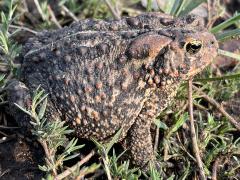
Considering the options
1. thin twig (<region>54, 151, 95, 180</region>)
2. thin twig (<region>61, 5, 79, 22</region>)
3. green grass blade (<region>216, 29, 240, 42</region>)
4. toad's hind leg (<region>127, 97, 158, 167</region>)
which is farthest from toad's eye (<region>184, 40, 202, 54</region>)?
thin twig (<region>61, 5, 79, 22</region>)

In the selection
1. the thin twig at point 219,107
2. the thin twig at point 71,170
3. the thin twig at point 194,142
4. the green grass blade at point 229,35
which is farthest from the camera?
the green grass blade at point 229,35

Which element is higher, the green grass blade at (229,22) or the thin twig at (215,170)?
the green grass blade at (229,22)

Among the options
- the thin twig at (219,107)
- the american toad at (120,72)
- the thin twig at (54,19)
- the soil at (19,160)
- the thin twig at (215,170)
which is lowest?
the thin twig at (215,170)

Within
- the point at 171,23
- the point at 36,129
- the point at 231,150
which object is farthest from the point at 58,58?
the point at 231,150

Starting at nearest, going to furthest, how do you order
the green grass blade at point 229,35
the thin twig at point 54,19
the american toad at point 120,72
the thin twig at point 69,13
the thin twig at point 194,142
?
1. the american toad at point 120,72
2. the thin twig at point 194,142
3. the green grass blade at point 229,35
4. the thin twig at point 54,19
5. the thin twig at point 69,13

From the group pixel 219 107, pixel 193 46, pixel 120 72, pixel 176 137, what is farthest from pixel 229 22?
pixel 120 72

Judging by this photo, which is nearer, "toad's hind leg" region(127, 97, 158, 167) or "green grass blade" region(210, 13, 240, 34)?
"toad's hind leg" region(127, 97, 158, 167)

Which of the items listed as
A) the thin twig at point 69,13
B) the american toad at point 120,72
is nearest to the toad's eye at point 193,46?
the american toad at point 120,72

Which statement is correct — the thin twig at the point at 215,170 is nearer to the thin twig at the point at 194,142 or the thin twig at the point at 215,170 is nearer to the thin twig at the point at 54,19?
the thin twig at the point at 194,142

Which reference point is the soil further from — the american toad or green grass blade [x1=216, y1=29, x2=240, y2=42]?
green grass blade [x1=216, y1=29, x2=240, y2=42]
